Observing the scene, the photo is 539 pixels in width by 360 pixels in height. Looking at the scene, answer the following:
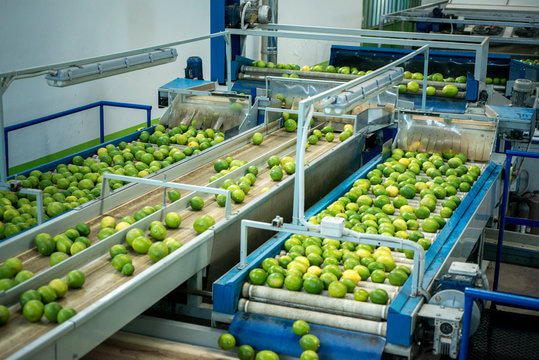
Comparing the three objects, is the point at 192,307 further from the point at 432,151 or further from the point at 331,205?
the point at 432,151

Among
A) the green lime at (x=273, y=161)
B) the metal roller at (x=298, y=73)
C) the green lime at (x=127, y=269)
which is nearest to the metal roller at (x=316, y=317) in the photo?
the green lime at (x=127, y=269)

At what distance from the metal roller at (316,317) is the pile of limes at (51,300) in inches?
38.7

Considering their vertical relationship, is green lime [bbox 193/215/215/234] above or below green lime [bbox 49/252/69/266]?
above

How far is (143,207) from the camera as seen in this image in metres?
4.94

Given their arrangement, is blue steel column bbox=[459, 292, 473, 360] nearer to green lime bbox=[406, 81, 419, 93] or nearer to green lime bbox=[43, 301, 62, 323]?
green lime bbox=[43, 301, 62, 323]

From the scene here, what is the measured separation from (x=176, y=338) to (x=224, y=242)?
0.85 metres

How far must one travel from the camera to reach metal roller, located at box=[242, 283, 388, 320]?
3.73 metres

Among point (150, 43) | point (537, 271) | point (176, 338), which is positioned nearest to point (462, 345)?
point (176, 338)

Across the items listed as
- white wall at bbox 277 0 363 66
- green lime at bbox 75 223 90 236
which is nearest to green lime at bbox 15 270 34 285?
green lime at bbox 75 223 90 236

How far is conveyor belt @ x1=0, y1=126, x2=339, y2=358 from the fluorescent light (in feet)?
3.25

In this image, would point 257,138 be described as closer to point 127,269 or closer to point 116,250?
point 116,250

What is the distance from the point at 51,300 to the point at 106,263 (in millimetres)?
578

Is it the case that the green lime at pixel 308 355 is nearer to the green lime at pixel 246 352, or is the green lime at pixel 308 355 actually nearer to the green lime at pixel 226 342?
the green lime at pixel 246 352

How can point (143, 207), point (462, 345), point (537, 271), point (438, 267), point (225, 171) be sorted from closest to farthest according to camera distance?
1. point (462, 345)
2. point (438, 267)
3. point (143, 207)
4. point (225, 171)
5. point (537, 271)
